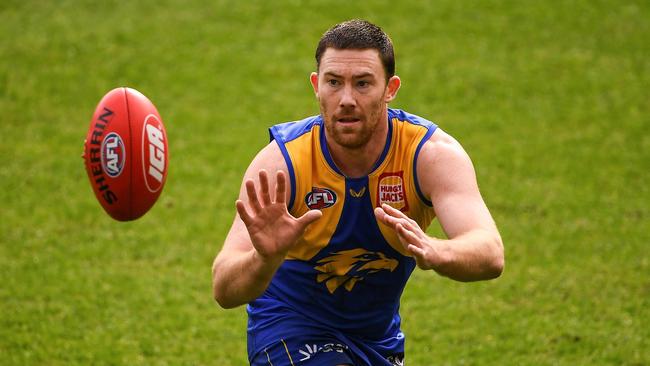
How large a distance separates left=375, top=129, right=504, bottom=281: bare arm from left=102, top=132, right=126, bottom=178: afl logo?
209 centimetres

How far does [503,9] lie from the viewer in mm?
16797

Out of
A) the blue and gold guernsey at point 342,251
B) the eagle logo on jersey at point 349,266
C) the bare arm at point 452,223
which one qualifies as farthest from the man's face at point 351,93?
the eagle logo on jersey at point 349,266

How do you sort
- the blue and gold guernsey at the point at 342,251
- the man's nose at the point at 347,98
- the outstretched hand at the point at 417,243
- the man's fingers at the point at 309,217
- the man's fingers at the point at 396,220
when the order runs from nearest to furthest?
the outstretched hand at the point at 417,243, the man's fingers at the point at 396,220, the man's fingers at the point at 309,217, the man's nose at the point at 347,98, the blue and gold guernsey at the point at 342,251

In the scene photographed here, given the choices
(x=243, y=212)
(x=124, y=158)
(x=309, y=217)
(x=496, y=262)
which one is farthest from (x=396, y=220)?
(x=124, y=158)

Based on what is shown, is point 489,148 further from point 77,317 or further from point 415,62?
point 77,317

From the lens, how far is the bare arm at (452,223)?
4.25 metres

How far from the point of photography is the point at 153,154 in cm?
644

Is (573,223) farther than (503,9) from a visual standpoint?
No

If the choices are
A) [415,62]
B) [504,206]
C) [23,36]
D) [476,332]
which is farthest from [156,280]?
[23,36]

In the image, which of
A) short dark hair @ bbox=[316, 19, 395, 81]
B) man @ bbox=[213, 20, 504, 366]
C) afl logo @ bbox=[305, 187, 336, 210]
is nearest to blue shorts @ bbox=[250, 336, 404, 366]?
man @ bbox=[213, 20, 504, 366]

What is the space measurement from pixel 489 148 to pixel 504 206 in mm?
1796

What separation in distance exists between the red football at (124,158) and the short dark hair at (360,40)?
1661mm

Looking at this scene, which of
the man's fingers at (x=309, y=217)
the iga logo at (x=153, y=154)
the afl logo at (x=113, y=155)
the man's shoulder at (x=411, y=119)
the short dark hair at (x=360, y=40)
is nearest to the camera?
the man's fingers at (x=309, y=217)

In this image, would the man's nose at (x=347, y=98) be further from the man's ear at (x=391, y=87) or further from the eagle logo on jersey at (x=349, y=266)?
the eagle logo on jersey at (x=349, y=266)
